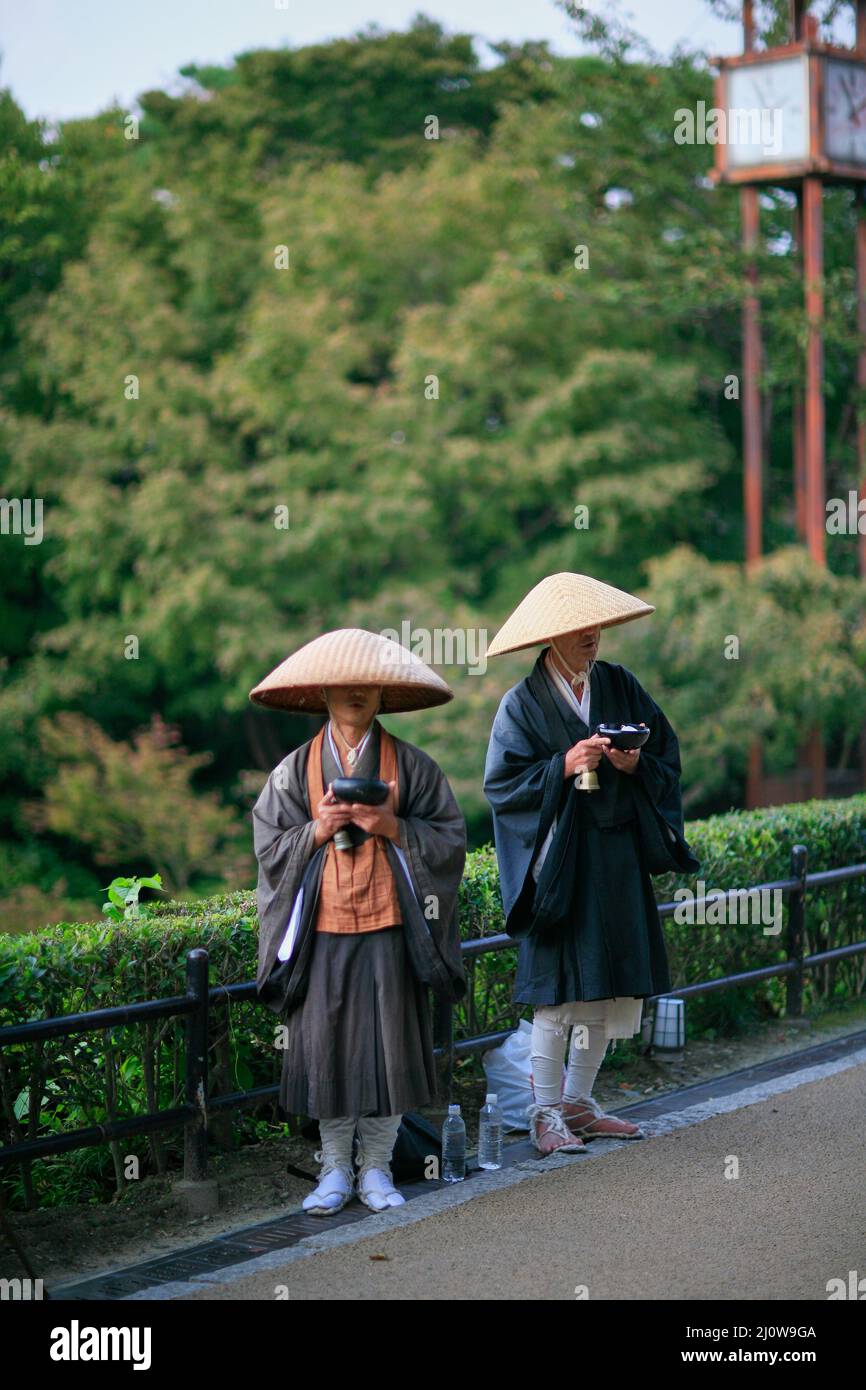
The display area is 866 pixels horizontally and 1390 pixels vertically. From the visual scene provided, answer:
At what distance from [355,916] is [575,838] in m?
0.95

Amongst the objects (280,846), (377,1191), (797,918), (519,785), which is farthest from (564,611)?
(797,918)

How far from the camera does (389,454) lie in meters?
20.6

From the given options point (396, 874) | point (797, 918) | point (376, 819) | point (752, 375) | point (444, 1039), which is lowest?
point (444, 1039)

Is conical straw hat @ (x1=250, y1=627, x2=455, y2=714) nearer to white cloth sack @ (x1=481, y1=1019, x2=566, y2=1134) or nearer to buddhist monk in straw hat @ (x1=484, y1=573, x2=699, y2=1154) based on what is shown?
buddhist monk in straw hat @ (x1=484, y1=573, x2=699, y2=1154)

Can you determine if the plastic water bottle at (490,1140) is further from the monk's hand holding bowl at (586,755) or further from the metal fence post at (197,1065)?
the monk's hand holding bowl at (586,755)

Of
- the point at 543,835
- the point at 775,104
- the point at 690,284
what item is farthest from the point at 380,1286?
the point at 690,284

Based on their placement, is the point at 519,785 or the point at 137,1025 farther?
the point at 519,785

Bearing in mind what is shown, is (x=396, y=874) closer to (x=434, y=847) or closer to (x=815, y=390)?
(x=434, y=847)

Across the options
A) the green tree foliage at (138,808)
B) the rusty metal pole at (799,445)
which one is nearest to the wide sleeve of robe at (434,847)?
the rusty metal pole at (799,445)

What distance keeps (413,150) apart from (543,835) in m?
20.6

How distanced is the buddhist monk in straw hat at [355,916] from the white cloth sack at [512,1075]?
0.88 meters

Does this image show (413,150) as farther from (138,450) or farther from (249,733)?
(249,733)

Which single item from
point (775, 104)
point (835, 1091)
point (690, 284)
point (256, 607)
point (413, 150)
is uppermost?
point (413, 150)

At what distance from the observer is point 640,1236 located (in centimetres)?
461
